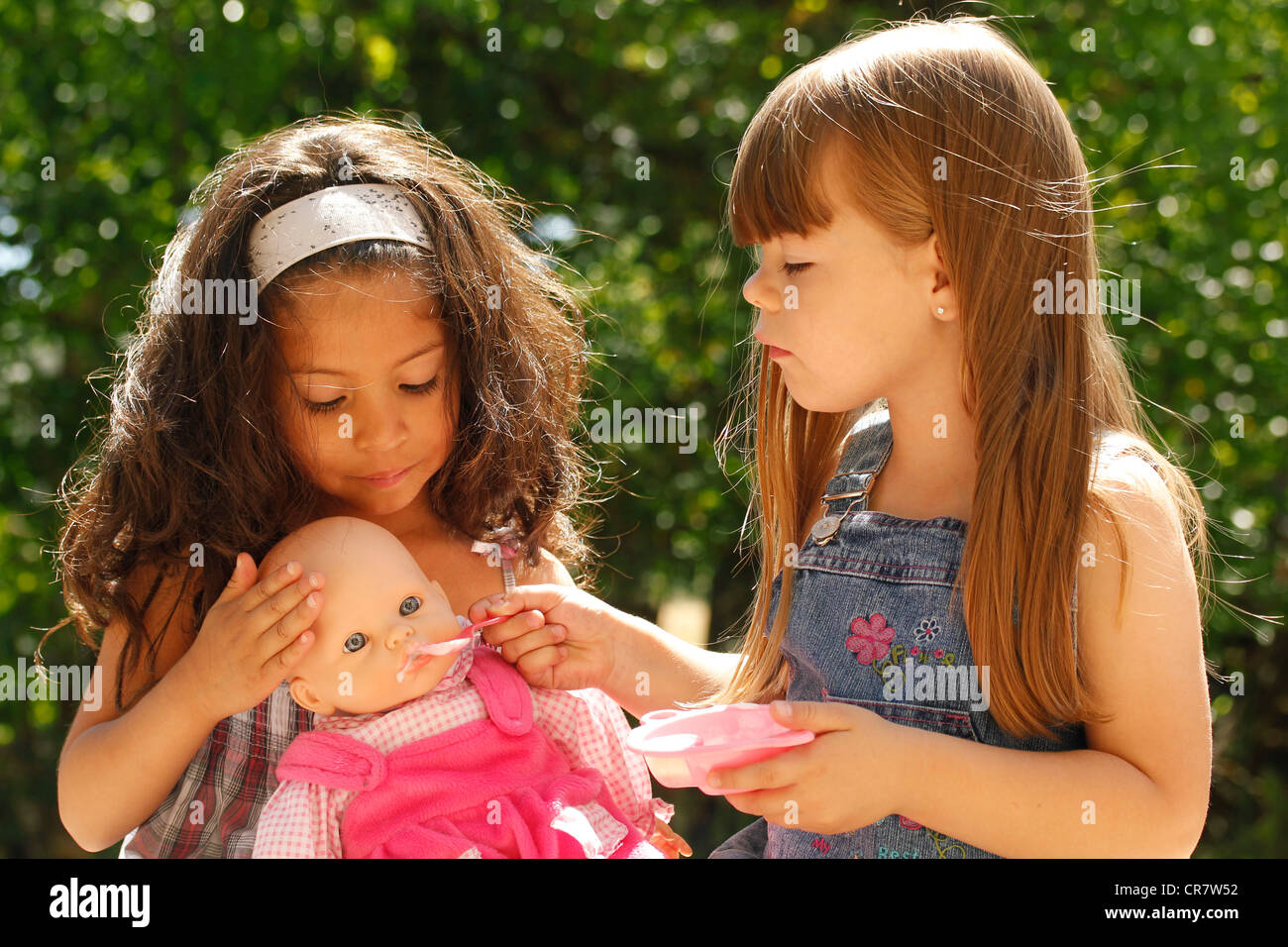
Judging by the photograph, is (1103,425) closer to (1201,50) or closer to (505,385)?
(505,385)

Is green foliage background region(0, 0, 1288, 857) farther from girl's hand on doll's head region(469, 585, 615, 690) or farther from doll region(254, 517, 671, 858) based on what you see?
doll region(254, 517, 671, 858)

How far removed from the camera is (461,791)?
194 centimetres

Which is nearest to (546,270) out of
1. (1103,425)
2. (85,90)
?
(1103,425)

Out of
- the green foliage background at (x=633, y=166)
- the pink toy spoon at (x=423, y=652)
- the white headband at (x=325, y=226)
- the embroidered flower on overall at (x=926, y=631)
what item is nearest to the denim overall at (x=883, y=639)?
the embroidered flower on overall at (x=926, y=631)

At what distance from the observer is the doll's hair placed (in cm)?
206

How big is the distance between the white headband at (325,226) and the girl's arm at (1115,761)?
1.22 m

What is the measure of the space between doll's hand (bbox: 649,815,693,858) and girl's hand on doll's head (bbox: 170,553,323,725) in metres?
0.72

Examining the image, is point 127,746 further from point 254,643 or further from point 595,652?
point 595,652

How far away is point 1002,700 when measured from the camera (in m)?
1.76

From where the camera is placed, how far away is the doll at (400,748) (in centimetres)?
189

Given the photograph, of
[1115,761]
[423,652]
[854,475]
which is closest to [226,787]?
[423,652]

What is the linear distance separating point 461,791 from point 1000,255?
3.84ft

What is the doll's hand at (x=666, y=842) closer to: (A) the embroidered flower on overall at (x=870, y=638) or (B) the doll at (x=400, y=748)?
(B) the doll at (x=400, y=748)

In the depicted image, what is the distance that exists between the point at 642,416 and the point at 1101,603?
9.37ft
